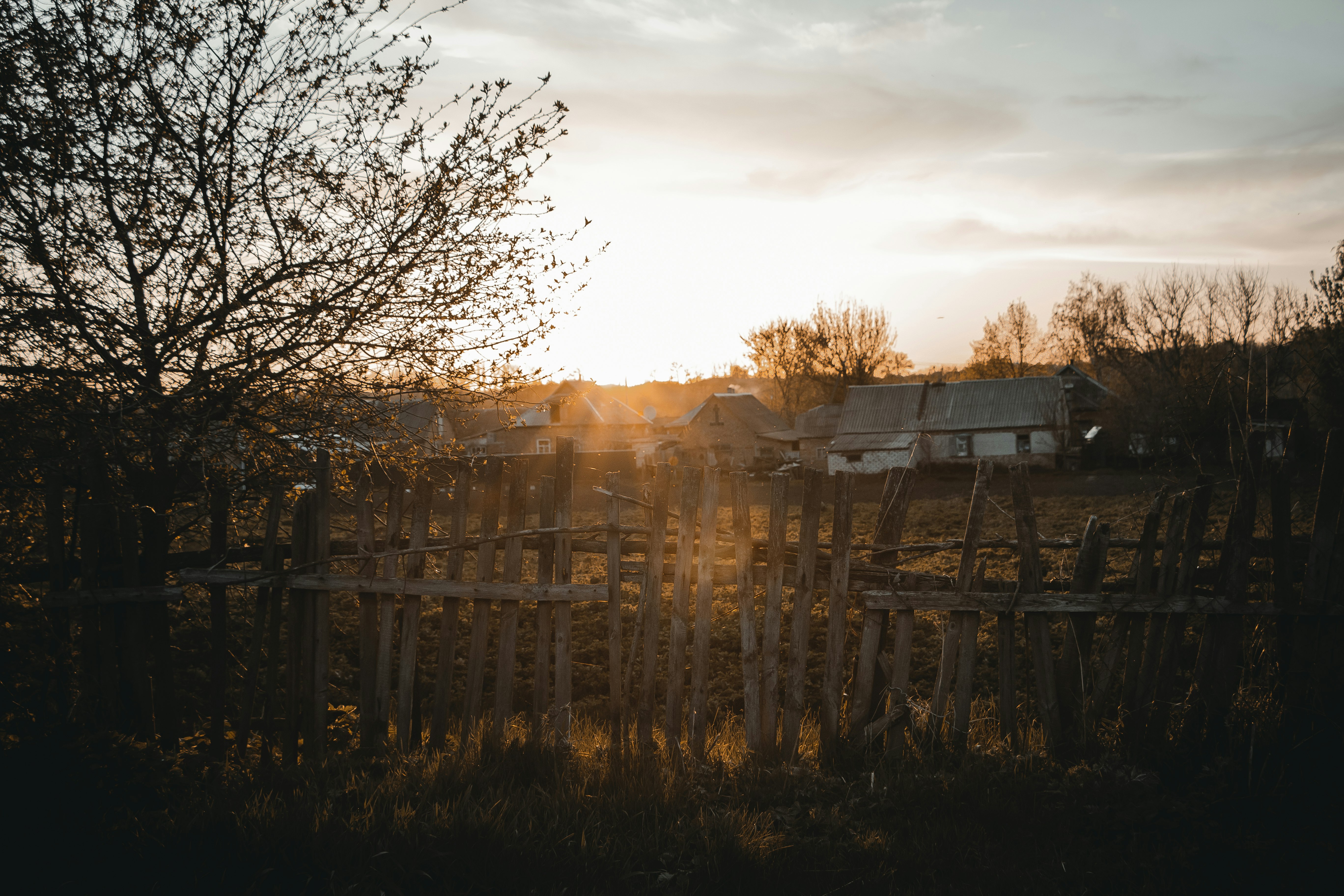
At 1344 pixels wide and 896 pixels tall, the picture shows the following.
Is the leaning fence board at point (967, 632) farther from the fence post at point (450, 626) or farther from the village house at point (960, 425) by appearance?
the village house at point (960, 425)

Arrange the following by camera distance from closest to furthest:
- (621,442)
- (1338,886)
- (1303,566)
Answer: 1. (1338,886)
2. (1303,566)
3. (621,442)

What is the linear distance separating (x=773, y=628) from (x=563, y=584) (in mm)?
1313

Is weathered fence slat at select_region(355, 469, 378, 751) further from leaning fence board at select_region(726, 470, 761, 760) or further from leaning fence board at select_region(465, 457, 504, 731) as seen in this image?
leaning fence board at select_region(726, 470, 761, 760)

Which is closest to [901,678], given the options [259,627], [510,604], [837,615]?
[837,615]

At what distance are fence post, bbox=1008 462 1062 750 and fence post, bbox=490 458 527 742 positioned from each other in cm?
305

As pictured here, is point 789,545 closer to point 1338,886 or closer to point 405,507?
point 405,507

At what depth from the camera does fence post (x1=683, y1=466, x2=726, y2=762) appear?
4629 mm

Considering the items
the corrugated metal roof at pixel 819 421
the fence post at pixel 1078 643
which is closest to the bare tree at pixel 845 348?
the corrugated metal roof at pixel 819 421

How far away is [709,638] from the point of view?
4.74 metres

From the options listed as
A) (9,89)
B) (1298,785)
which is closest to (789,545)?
(1298,785)

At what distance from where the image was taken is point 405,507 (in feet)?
16.0

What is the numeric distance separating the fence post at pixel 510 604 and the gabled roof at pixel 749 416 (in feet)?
150

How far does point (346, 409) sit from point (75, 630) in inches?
82.3

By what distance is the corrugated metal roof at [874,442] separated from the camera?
4494 centimetres
